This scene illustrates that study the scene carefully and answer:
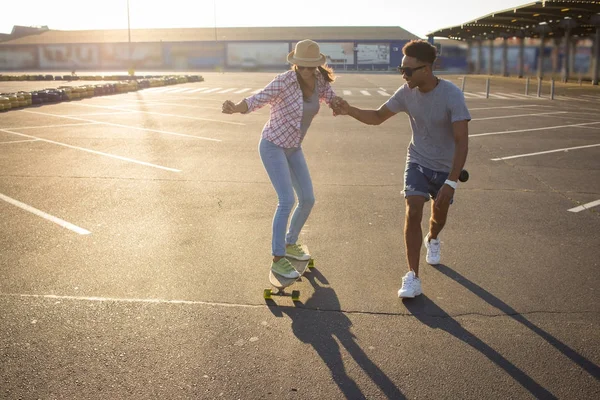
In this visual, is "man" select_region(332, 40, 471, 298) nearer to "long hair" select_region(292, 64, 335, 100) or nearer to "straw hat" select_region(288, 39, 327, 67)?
"long hair" select_region(292, 64, 335, 100)

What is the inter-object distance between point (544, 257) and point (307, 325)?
8.97 feet

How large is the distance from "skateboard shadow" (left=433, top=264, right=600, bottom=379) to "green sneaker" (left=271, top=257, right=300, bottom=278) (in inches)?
56.3

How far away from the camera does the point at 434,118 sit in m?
4.64

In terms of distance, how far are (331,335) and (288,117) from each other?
Answer: 179 cm

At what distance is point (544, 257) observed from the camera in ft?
18.1

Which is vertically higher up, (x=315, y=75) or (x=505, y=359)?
(x=315, y=75)

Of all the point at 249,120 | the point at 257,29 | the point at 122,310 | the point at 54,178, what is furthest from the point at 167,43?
the point at 122,310

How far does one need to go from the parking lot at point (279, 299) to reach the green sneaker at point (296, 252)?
8.8 inches

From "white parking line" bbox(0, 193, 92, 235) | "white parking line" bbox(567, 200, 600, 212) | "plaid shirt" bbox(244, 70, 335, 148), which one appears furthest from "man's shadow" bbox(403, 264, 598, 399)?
"white parking line" bbox(0, 193, 92, 235)

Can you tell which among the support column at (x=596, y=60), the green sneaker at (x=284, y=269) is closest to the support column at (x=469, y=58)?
the support column at (x=596, y=60)

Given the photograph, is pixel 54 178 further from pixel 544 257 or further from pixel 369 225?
pixel 544 257

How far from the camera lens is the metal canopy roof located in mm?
33688

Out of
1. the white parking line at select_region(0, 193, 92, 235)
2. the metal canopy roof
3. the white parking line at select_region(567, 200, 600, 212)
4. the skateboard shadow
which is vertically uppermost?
the metal canopy roof

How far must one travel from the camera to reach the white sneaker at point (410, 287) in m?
4.46
